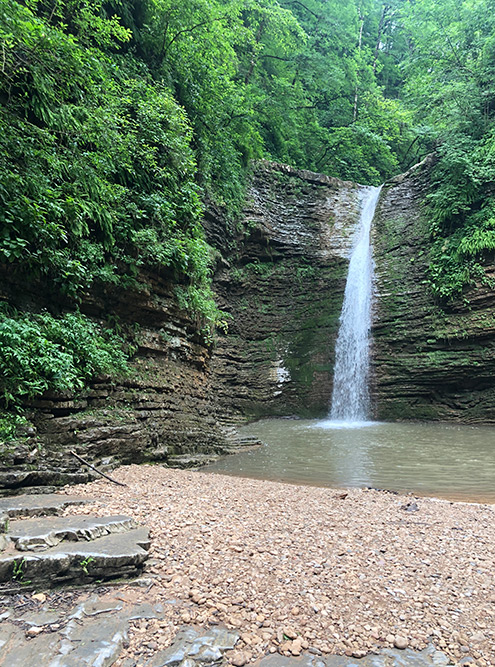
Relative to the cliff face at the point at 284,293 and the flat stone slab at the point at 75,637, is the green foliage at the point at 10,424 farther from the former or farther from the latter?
the cliff face at the point at 284,293

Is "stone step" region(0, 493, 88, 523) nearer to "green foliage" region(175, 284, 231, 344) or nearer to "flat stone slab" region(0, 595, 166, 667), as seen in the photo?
"flat stone slab" region(0, 595, 166, 667)

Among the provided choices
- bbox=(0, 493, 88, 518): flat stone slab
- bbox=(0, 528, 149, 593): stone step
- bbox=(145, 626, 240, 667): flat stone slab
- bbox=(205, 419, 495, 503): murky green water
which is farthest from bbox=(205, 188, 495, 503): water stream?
bbox=(145, 626, 240, 667): flat stone slab

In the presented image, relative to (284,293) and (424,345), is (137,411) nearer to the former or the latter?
(424,345)

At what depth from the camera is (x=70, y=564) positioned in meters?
2.19

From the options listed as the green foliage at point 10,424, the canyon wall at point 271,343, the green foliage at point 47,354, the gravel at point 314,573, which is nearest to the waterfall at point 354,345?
the canyon wall at point 271,343

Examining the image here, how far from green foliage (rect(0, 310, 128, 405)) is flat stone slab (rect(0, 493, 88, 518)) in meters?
1.24

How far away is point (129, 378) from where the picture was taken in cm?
675

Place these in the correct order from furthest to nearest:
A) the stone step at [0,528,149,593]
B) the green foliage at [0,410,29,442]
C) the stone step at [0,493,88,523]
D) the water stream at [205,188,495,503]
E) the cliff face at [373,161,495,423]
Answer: the cliff face at [373,161,495,423]
the water stream at [205,188,495,503]
the green foliage at [0,410,29,442]
the stone step at [0,493,88,523]
the stone step at [0,528,149,593]

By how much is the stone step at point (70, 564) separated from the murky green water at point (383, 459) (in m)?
4.24

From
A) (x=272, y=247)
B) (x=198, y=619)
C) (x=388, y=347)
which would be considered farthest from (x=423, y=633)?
(x=272, y=247)

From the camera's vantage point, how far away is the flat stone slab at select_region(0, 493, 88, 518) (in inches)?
117

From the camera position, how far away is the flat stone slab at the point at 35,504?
2.98 meters

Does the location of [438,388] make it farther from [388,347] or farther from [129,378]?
[129,378]

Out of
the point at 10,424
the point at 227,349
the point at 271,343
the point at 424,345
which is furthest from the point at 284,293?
the point at 10,424
